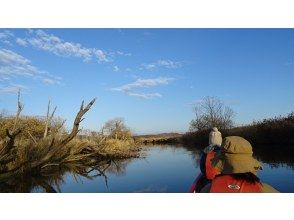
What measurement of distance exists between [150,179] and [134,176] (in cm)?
38

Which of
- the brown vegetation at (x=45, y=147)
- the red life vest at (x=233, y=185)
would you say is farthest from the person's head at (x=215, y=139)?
the brown vegetation at (x=45, y=147)

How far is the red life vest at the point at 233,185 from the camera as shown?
81.5 inches

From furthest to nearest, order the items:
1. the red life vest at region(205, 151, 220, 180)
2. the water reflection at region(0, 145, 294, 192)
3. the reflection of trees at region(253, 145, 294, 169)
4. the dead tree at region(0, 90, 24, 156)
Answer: the reflection of trees at region(253, 145, 294, 169) → the water reflection at region(0, 145, 294, 192) → the dead tree at region(0, 90, 24, 156) → the red life vest at region(205, 151, 220, 180)

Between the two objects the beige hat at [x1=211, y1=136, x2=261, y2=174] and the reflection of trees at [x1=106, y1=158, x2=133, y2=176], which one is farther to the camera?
the reflection of trees at [x1=106, y1=158, x2=133, y2=176]

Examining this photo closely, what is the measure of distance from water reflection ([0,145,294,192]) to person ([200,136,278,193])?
5423mm

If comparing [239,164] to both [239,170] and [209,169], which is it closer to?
[239,170]

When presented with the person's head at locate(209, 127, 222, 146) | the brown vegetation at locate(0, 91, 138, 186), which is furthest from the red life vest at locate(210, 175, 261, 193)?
the brown vegetation at locate(0, 91, 138, 186)

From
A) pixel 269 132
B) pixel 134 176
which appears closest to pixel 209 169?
pixel 134 176

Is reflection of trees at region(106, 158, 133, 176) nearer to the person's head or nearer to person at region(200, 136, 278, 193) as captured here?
the person's head

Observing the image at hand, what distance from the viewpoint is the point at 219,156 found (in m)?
2.16

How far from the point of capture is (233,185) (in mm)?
2086

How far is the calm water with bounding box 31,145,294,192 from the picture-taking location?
26.2 ft
